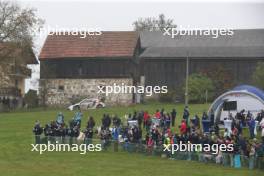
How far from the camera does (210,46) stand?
63.1 meters

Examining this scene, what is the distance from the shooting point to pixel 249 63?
61375 millimetres

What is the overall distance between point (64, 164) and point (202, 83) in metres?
27.5

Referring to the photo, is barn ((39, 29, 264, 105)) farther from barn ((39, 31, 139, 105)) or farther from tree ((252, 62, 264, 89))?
tree ((252, 62, 264, 89))

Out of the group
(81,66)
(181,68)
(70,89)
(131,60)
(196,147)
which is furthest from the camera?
(181,68)

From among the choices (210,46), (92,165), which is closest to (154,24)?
(210,46)

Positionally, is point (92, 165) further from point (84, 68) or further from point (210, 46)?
point (210, 46)

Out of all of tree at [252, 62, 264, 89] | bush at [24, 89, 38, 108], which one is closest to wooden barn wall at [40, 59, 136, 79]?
bush at [24, 89, 38, 108]

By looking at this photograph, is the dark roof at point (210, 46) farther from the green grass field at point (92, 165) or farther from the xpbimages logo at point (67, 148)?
the green grass field at point (92, 165)

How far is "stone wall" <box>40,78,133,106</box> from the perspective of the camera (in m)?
54.5

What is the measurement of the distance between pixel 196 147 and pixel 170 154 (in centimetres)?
153

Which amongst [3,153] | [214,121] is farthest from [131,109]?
[3,153]

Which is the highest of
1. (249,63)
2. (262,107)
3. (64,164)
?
(249,63)

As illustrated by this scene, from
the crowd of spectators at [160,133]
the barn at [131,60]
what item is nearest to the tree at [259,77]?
the barn at [131,60]

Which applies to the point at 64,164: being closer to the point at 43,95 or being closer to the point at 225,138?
the point at 225,138
